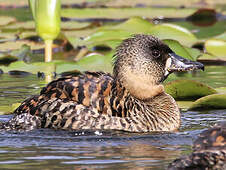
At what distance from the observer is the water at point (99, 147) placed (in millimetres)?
6891

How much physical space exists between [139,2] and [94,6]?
139cm

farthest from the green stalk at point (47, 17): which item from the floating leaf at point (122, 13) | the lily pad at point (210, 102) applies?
the floating leaf at point (122, 13)

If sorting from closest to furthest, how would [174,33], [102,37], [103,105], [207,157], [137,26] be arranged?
[207,157], [103,105], [174,33], [102,37], [137,26]

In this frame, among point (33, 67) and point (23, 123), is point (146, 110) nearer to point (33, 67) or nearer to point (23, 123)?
point (23, 123)

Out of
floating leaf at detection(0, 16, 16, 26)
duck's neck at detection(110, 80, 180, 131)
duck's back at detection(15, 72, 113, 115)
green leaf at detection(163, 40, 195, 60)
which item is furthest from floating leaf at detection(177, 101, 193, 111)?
floating leaf at detection(0, 16, 16, 26)

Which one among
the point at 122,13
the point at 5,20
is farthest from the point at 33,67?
the point at 122,13

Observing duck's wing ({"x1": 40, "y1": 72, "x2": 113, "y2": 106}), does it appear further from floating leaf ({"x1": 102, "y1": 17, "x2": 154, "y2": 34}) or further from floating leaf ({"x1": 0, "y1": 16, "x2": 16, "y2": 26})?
floating leaf ({"x1": 0, "y1": 16, "x2": 16, "y2": 26})

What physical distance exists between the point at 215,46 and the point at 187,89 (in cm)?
357

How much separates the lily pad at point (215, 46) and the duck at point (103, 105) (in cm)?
430

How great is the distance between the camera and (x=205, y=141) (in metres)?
6.45

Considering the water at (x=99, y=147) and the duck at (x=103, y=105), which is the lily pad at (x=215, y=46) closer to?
the water at (x=99, y=147)

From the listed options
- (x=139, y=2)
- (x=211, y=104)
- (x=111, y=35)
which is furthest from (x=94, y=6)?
(x=211, y=104)

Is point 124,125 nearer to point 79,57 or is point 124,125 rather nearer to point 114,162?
point 114,162

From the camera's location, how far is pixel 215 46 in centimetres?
1344
